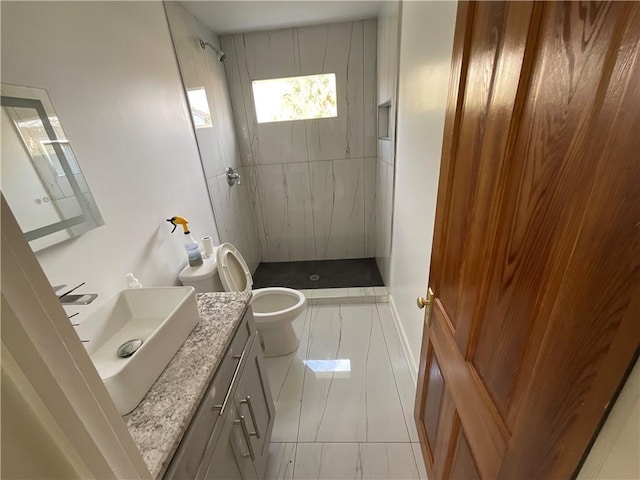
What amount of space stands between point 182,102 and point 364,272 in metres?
2.23

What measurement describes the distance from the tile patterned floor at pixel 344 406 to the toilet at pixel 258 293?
131 millimetres

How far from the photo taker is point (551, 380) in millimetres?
417

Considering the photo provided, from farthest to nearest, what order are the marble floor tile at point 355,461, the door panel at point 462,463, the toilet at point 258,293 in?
the toilet at point 258,293
the marble floor tile at point 355,461
the door panel at point 462,463

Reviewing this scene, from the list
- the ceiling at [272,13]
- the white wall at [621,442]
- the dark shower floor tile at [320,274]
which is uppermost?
the ceiling at [272,13]

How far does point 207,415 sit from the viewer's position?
774mm

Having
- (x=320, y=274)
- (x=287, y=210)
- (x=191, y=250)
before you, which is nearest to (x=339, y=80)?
(x=287, y=210)

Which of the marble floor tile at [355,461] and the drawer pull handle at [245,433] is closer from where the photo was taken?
the drawer pull handle at [245,433]

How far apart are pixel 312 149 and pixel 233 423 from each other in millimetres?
2458

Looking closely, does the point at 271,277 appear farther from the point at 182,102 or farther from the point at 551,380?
the point at 551,380

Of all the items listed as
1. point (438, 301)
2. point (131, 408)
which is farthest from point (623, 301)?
point (131, 408)

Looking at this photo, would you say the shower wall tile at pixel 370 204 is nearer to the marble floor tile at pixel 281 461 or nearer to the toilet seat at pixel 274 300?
the toilet seat at pixel 274 300

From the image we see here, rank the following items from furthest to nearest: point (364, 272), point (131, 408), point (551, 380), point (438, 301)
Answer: point (364, 272)
point (438, 301)
point (131, 408)
point (551, 380)

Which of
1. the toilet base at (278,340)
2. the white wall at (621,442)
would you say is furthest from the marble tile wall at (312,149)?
the white wall at (621,442)

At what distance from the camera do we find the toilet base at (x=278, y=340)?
A: 1.91 meters
